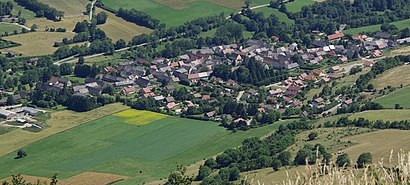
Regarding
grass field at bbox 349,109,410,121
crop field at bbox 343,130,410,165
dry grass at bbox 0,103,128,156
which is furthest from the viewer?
dry grass at bbox 0,103,128,156

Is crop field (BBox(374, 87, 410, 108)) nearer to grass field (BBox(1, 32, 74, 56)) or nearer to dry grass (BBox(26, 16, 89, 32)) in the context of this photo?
grass field (BBox(1, 32, 74, 56))

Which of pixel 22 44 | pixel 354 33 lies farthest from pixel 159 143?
pixel 354 33

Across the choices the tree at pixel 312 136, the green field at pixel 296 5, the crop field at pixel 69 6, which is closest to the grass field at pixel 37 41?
the crop field at pixel 69 6

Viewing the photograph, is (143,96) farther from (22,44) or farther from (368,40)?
(368,40)

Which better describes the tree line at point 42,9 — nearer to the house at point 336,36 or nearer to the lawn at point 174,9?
the lawn at point 174,9

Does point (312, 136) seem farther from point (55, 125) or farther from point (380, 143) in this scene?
point (55, 125)

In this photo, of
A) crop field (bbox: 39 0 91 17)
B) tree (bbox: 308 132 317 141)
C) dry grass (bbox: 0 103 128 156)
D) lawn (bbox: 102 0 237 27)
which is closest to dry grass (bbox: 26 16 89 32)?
crop field (bbox: 39 0 91 17)
